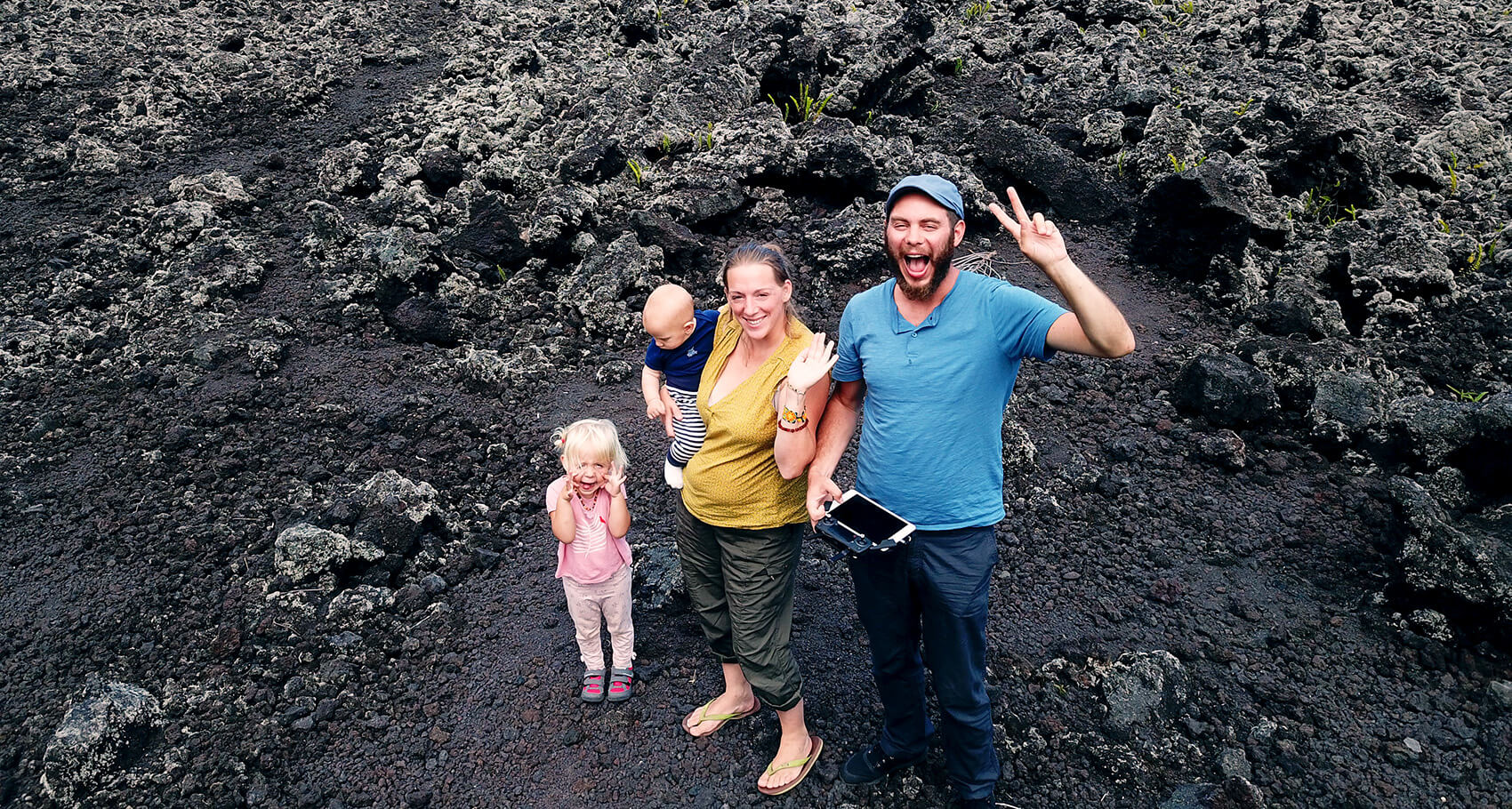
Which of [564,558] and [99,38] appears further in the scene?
[99,38]

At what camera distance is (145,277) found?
254 inches

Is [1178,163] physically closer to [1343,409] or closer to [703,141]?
[1343,409]

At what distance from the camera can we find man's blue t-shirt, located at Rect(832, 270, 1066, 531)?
260 cm

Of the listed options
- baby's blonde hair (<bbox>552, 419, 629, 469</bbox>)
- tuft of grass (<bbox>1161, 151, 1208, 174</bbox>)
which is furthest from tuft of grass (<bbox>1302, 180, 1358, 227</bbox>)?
baby's blonde hair (<bbox>552, 419, 629, 469</bbox>)

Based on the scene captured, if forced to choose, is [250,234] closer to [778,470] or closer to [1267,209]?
[778,470]

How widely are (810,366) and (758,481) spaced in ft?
1.54

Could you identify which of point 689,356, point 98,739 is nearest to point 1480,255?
point 689,356

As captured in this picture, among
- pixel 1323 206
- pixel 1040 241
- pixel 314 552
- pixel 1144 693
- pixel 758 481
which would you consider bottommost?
pixel 314 552

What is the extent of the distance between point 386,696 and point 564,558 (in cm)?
111

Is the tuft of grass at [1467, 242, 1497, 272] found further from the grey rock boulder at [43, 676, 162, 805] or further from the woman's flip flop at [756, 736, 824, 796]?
the grey rock boulder at [43, 676, 162, 805]

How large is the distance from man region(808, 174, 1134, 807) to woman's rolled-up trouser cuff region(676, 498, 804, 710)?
→ 250mm

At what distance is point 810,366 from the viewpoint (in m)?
2.63

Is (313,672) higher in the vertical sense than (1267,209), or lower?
lower

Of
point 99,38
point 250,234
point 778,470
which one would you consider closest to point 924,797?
point 778,470
